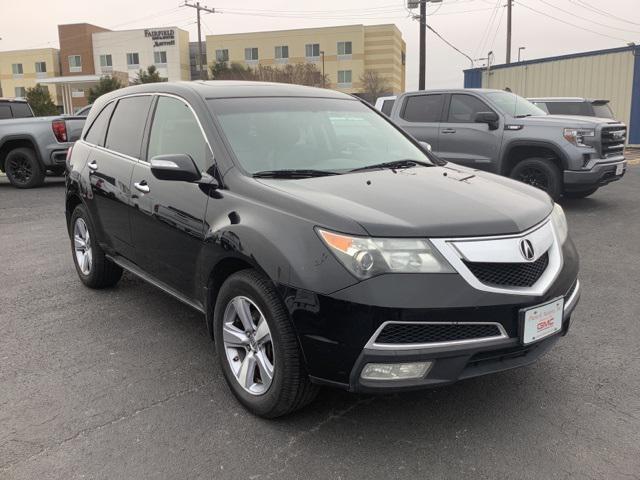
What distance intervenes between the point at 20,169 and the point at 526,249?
39.3ft

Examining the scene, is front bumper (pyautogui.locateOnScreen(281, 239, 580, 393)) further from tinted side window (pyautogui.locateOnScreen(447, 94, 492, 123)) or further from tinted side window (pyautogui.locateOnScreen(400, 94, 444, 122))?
tinted side window (pyautogui.locateOnScreen(400, 94, 444, 122))

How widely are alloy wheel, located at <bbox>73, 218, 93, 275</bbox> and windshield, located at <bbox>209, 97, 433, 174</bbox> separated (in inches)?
84.6

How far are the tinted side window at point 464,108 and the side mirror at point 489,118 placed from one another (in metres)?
0.36

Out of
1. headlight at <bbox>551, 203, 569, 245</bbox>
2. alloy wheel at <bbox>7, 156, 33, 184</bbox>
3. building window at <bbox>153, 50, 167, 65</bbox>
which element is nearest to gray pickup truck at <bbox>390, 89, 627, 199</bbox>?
headlight at <bbox>551, 203, 569, 245</bbox>

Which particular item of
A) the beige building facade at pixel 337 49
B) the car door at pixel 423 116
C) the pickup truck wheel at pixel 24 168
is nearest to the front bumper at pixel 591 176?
the car door at pixel 423 116

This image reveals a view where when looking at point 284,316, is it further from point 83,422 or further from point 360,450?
point 83,422

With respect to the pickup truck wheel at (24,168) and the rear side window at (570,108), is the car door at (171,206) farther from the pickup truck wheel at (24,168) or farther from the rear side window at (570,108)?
the rear side window at (570,108)

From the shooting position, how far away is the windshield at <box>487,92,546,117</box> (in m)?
9.28

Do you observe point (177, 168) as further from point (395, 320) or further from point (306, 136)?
point (395, 320)

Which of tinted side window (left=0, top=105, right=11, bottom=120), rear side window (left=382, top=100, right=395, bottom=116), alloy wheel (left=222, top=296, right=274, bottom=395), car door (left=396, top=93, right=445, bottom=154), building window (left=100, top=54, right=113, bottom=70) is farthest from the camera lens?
building window (left=100, top=54, right=113, bottom=70)

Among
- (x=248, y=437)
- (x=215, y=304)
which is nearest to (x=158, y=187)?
(x=215, y=304)

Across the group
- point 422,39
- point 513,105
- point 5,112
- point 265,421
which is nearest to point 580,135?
point 513,105

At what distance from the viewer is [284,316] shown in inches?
105

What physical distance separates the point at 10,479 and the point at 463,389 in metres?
2.28
